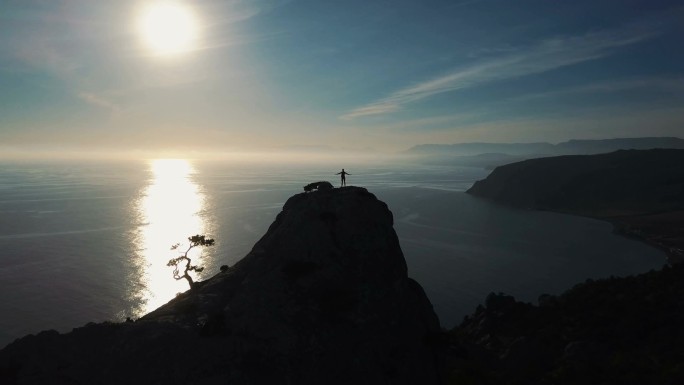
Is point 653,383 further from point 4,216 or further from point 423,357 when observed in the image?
point 4,216

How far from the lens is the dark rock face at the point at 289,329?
2411cm

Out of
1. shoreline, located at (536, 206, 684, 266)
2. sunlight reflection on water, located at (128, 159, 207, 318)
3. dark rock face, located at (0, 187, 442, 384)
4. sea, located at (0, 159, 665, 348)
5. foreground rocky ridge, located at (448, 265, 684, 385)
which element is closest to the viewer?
dark rock face, located at (0, 187, 442, 384)

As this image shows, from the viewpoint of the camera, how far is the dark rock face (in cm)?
2411

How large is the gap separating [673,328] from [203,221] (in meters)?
188

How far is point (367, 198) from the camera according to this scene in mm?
35438

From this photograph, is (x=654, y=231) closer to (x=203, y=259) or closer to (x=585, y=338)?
(x=585, y=338)

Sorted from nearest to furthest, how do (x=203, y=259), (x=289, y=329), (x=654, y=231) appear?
(x=289, y=329)
(x=203, y=259)
(x=654, y=231)

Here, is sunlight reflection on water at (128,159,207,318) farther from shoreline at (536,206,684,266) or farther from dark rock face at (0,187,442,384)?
shoreline at (536,206,684,266)

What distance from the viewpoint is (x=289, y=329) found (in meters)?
Answer: 26.6

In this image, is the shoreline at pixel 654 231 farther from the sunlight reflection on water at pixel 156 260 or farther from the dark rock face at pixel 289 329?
the sunlight reflection on water at pixel 156 260

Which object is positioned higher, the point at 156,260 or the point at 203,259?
the point at 203,259

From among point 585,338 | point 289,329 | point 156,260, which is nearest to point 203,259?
point 156,260

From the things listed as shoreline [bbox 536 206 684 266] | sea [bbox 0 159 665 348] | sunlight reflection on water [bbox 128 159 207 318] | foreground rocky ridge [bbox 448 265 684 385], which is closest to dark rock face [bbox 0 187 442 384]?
foreground rocky ridge [bbox 448 265 684 385]

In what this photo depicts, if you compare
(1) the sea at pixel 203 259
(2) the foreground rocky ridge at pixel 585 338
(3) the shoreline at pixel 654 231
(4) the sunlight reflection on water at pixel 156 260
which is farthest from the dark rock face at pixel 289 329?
(3) the shoreline at pixel 654 231
